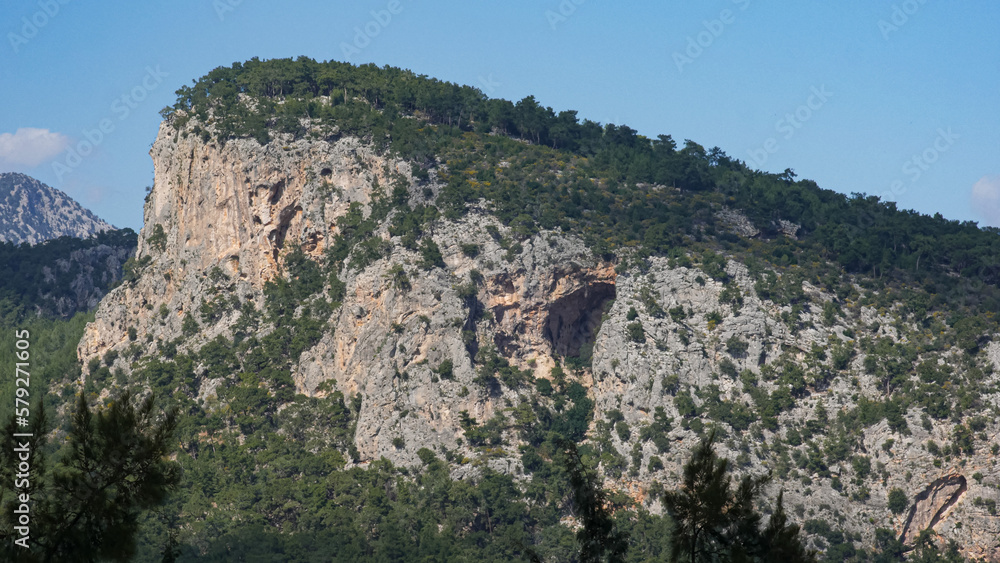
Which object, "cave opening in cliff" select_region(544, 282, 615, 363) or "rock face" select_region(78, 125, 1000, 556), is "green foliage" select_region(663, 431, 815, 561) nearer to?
"rock face" select_region(78, 125, 1000, 556)

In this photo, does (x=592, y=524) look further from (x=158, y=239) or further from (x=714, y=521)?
(x=158, y=239)

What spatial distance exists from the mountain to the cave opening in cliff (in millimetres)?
290

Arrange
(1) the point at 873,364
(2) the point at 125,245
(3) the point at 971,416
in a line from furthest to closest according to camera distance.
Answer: (2) the point at 125,245
(1) the point at 873,364
(3) the point at 971,416

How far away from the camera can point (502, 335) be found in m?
105

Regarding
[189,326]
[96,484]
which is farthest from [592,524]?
[189,326]

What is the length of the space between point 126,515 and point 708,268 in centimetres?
7809

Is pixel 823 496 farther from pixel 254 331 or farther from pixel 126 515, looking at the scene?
pixel 126 515

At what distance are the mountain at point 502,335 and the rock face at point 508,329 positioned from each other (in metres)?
0.23

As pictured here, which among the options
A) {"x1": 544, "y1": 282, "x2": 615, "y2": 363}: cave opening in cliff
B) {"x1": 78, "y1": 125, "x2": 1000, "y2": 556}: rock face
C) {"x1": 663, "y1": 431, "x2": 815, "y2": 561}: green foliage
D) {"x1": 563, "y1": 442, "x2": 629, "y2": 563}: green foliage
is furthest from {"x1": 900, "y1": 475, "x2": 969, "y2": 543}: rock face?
{"x1": 563, "y1": 442, "x2": 629, "y2": 563}: green foliage

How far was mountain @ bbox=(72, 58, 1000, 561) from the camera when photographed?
3570 inches

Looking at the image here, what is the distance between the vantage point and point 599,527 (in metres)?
37.1

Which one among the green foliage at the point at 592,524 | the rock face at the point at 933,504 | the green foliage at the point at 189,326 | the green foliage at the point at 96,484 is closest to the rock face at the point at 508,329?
the rock face at the point at 933,504

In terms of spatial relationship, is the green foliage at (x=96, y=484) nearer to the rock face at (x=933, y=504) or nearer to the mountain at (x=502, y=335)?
the mountain at (x=502, y=335)

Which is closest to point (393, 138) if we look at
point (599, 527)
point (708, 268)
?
point (708, 268)
